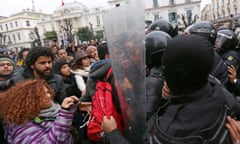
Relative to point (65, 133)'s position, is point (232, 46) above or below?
above

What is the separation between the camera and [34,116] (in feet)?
5.98

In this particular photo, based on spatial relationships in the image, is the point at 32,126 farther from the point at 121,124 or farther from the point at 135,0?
the point at 135,0

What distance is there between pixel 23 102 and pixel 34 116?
0.14 metres

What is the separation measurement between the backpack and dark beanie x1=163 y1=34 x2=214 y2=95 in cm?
57

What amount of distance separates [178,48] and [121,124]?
2.44 feet

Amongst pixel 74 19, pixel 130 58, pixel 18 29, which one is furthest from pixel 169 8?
pixel 130 58

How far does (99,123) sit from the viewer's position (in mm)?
1688

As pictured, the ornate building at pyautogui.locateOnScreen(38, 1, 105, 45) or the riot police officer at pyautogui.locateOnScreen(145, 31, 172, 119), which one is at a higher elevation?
the ornate building at pyautogui.locateOnScreen(38, 1, 105, 45)

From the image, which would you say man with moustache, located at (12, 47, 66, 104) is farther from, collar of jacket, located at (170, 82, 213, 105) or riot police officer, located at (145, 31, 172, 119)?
collar of jacket, located at (170, 82, 213, 105)

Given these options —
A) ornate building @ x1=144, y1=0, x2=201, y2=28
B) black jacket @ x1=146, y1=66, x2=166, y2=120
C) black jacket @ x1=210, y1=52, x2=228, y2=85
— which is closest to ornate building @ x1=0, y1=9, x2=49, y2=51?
ornate building @ x1=144, y1=0, x2=201, y2=28

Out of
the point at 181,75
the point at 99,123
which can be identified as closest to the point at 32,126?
the point at 99,123

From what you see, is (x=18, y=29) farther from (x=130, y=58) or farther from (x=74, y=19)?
(x=130, y=58)

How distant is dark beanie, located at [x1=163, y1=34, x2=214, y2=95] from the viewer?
44.2 inches

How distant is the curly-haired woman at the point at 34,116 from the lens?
5.76 feet
